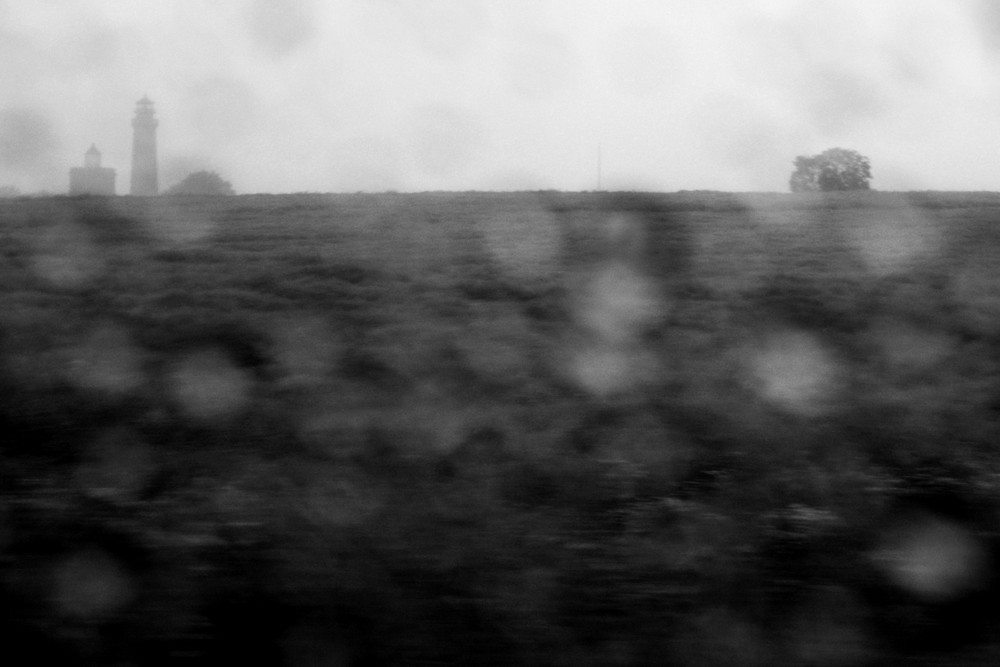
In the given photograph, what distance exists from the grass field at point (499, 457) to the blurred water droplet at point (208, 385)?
0.09ft

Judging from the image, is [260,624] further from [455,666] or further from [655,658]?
[655,658]

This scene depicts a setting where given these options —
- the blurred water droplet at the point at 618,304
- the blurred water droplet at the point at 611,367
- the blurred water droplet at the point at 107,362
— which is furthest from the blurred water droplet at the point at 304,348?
the blurred water droplet at the point at 618,304

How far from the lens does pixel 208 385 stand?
657 centimetres

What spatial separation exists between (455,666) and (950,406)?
384 cm

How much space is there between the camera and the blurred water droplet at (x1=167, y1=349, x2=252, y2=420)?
243 inches

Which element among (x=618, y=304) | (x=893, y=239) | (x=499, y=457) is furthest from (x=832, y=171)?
(x=499, y=457)

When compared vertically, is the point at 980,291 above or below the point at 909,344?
above

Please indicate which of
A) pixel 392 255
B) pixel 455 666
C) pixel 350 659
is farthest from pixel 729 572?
pixel 392 255

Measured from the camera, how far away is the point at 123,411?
20.0 ft

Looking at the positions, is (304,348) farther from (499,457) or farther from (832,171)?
(832,171)

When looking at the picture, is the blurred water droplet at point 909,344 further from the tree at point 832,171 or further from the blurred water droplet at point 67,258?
the tree at point 832,171

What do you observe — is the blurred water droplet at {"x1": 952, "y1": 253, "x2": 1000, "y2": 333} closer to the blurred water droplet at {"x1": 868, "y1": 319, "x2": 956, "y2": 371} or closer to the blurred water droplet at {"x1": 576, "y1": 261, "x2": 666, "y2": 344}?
the blurred water droplet at {"x1": 868, "y1": 319, "x2": 956, "y2": 371}

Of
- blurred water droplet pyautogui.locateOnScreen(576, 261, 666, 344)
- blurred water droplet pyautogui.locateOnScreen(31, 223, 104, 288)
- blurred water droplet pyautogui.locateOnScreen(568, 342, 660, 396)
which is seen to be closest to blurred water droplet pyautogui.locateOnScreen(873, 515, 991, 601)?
blurred water droplet pyautogui.locateOnScreen(568, 342, 660, 396)

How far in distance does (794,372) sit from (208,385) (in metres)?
3.75
